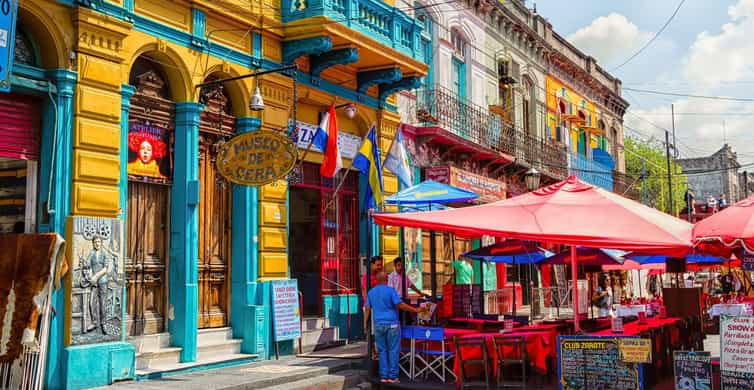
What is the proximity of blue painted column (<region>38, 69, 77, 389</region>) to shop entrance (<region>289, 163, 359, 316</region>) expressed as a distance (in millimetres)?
5346

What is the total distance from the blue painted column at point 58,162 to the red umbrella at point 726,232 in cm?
803

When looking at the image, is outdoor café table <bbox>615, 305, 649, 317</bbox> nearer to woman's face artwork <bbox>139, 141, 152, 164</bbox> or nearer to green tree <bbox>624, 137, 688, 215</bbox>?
woman's face artwork <bbox>139, 141, 152, 164</bbox>

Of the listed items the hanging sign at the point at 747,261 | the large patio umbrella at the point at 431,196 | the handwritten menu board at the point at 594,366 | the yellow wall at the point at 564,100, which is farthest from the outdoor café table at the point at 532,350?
the yellow wall at the point at 564,100

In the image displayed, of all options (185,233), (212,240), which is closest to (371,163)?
(212,240)

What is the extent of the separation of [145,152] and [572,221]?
6.34 m

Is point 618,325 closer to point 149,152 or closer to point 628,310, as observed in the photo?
point 628,310

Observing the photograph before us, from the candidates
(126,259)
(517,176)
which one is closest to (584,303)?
(517,176)

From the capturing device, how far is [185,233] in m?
11.9

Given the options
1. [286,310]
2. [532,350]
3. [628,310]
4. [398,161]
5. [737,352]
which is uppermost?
[398,161]

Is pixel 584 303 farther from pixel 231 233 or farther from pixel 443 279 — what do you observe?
pixel 231 233

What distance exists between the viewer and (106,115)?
10414 millimetres

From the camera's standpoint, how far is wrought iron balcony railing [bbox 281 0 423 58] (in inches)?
548

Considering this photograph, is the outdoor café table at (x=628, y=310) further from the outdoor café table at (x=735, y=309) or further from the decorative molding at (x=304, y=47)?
the decorative molding at (x=304, y=47)

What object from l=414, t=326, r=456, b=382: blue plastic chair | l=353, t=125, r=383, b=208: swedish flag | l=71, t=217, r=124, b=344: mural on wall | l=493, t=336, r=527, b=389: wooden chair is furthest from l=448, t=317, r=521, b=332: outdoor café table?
l=71, t=217, r=124, b=344: mural on wall
